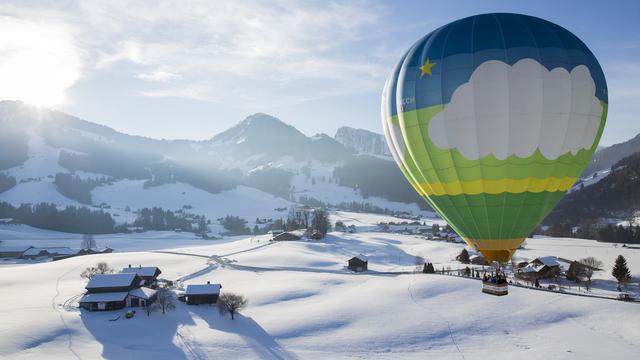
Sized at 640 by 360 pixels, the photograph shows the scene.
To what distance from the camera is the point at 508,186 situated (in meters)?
23.8

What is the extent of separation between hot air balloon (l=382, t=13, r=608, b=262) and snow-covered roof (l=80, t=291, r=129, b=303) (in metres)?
36.1

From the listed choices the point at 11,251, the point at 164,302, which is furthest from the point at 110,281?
the point at 11,251

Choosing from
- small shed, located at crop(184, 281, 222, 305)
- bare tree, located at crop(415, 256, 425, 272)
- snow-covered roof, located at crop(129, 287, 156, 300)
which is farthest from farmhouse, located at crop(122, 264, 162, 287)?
bare tree, located at crop(415, 256, 425, 272)

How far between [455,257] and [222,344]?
6107 centimetres

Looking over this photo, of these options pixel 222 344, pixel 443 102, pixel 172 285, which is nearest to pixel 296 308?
pixel 222 344

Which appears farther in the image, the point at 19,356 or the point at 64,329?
Result: the point at 64,329

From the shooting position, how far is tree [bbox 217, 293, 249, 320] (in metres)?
43.2

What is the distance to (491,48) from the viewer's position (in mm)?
23250

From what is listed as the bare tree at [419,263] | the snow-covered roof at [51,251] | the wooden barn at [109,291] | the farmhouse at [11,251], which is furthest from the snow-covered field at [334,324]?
the farmhouse at [11,251]

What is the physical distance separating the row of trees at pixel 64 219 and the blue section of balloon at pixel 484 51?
17449 cm

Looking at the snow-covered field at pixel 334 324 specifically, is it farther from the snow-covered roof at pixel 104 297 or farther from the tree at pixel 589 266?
the tree at pixel 589 266

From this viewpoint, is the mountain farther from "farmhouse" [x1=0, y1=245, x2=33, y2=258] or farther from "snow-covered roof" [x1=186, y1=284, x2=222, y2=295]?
"farmhouse" [x1=0, y1=245, x2=33, y2=258]

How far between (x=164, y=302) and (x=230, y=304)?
7.73 meters

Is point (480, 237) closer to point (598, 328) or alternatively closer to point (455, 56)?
point (455, 56)
